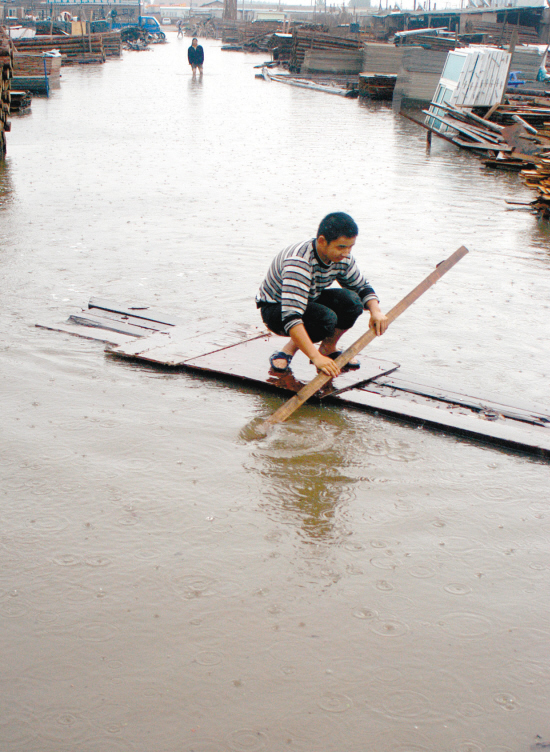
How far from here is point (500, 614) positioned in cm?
265

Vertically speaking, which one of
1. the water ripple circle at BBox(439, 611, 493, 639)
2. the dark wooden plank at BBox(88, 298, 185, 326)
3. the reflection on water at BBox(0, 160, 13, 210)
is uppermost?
the reflection on water at BBox(0, 160, 13, 210)

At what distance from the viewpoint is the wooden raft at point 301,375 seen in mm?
4051

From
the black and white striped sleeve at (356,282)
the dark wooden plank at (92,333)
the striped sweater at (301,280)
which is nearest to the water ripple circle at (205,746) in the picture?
the striped sweater at (301,280)

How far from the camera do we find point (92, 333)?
17.2 ft

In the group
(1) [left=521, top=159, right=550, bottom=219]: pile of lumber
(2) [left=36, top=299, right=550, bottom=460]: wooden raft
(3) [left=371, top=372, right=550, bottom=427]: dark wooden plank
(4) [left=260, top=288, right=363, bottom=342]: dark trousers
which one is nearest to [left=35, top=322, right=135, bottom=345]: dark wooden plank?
(2) [left=36, top=299, right=550, bottom=460]: wooden raft

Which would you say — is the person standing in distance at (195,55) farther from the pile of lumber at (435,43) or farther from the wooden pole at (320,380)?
the wooden pole at (320,380)

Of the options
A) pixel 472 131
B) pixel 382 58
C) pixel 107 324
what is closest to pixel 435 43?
pixel 382 58

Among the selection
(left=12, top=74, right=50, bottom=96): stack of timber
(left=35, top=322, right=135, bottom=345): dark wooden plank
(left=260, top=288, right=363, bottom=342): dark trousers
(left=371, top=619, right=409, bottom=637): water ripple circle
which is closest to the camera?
(left=371, top=619, right=409, bottom=637): water ripple circle

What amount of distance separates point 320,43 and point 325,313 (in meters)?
34.2

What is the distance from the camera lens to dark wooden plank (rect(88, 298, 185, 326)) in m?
5.48

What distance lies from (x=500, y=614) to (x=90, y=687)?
1434 millimetres

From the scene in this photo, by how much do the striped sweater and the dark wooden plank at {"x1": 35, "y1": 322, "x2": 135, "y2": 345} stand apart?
1187 mm

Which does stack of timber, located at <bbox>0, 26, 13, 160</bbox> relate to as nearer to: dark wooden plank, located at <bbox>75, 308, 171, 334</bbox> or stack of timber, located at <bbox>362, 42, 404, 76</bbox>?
dark wooden plank, located at <bbox>75, 308, 171, 334</bbox>

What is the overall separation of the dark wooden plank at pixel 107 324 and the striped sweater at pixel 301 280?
1.19m
